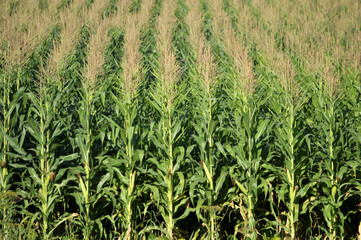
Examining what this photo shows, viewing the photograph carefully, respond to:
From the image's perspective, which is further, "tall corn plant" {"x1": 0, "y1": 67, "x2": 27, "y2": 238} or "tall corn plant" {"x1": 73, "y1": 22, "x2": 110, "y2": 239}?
"tall corn plant" {"x1": 73, "y1": 22, "x2": 110, "y2": 239}

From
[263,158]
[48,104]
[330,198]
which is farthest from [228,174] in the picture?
[48,104]

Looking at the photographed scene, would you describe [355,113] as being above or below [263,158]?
above

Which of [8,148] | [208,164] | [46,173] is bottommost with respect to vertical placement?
[46,173]

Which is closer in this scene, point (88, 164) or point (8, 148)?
point (88, 164)

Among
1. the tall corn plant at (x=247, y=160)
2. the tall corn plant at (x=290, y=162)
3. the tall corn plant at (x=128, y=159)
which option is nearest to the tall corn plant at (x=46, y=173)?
the tall corn plant at (x=128, y=159)

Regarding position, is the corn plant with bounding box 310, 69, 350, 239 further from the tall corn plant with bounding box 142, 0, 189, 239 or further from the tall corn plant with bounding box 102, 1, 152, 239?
the tall corn plant with bounding box 102, 1, 152, 239

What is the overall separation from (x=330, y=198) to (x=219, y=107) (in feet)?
6.23

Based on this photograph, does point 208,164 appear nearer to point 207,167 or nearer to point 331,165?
point 207,167

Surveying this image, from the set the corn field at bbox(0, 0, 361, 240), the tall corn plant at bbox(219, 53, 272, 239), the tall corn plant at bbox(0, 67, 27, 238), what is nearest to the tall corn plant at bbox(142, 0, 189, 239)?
the corn field at bbox(0, 0, 361, 240)

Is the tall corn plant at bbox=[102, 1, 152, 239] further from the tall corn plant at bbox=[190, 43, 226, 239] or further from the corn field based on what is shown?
the tall corn plant at bbox=[190, 43, 226, 239]

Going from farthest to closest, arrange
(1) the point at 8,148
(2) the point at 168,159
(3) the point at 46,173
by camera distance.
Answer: (1) the point at 8,148
(2) the point at 168,159
(3) the point at 46,173

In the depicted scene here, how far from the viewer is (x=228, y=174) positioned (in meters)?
4.98

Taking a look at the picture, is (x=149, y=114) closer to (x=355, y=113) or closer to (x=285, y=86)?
(x=285, y=86)

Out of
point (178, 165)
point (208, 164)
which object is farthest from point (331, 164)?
point (178, 165)
